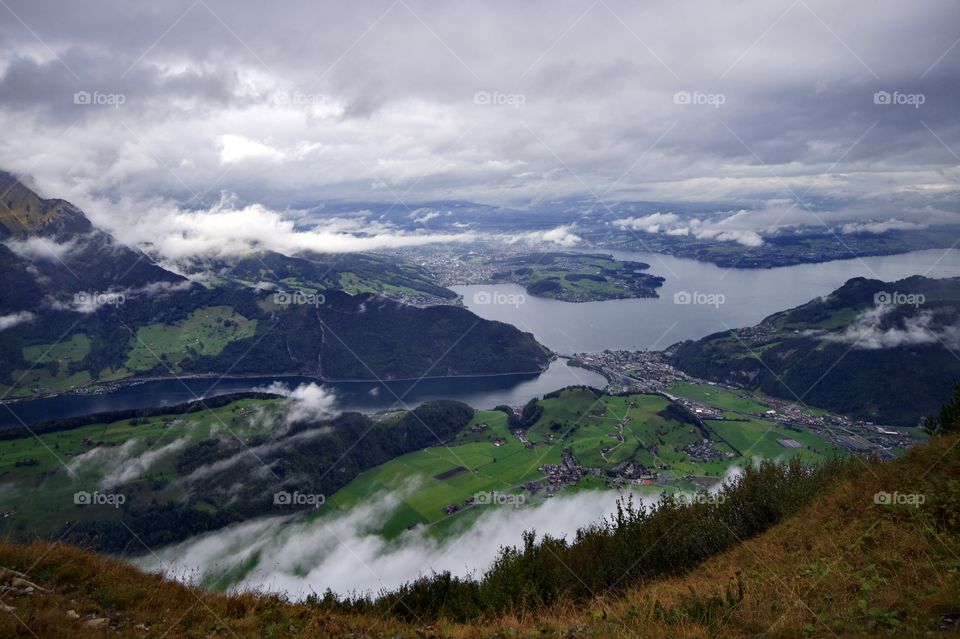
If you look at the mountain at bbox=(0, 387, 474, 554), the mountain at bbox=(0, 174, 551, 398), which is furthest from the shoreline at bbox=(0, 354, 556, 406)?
the mountain at bbox=(0, 387, 474, 554)

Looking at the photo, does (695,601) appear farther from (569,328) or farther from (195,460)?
(569,328)

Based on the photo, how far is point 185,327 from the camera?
152375 millimetres

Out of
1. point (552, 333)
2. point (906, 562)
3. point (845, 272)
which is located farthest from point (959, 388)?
point (845, 272)

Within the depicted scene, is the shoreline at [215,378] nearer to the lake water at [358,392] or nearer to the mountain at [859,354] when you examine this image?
the lake water at [358,392]

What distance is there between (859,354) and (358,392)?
108117 millimetres

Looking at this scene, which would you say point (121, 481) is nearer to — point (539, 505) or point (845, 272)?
point (539, 505)

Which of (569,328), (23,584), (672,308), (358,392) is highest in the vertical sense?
(672,308)

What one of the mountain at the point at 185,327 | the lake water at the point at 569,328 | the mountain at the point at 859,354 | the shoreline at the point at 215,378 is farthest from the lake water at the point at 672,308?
the mountain at the point at 185,327

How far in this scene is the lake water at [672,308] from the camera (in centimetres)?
13188

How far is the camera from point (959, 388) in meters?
16.6

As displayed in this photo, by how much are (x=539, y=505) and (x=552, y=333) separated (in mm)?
96325

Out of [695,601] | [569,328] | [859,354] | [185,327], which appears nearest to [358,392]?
[569,328]

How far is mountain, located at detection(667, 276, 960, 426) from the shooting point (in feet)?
270

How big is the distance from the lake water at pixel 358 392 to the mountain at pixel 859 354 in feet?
105
